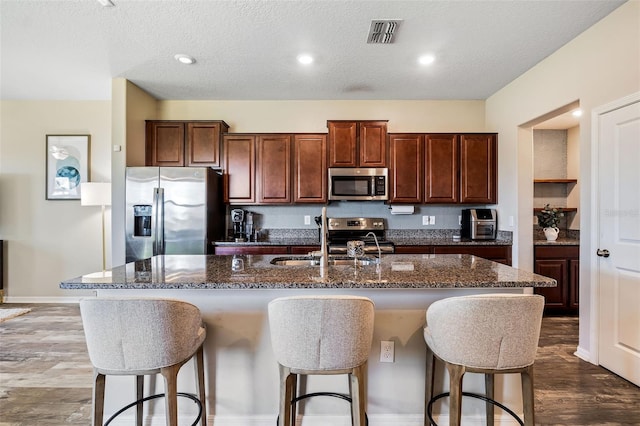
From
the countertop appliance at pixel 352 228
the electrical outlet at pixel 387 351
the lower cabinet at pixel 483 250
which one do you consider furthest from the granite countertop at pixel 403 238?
the electrical outlet at pixel 387 351

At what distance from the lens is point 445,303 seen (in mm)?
1350

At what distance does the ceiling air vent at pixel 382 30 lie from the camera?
243cm

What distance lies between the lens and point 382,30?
253cm

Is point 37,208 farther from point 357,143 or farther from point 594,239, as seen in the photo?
point 594,239

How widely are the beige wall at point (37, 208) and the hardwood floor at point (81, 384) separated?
1.22m

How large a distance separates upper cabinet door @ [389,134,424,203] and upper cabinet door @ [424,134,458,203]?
94 millimetres

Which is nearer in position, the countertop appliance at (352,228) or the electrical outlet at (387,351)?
the electrical outlet at (387,351)

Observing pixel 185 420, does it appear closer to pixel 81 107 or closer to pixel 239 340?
Result: pixel 239 340

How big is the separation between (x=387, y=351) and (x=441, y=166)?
9.15ft

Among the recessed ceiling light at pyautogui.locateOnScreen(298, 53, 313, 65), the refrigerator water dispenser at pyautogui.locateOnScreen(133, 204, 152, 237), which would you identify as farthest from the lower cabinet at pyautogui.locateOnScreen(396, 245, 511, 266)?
the refrigerator water dispenser at pyautogui.locateOnScreen(133, 204, 152, 237)

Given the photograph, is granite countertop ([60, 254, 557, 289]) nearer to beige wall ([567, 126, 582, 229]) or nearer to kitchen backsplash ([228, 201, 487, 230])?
kitchen backsplash ([228, 201, 487, 230])

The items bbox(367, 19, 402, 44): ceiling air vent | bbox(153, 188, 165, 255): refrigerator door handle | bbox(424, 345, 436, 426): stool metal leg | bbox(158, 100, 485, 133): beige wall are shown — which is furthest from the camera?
bbox(158, 100, 485, 133): beige wall

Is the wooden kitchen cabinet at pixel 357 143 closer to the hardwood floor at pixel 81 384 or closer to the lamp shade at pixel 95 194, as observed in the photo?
the hardwood floor at pixel 81 384

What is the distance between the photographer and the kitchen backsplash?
4.25 meters
